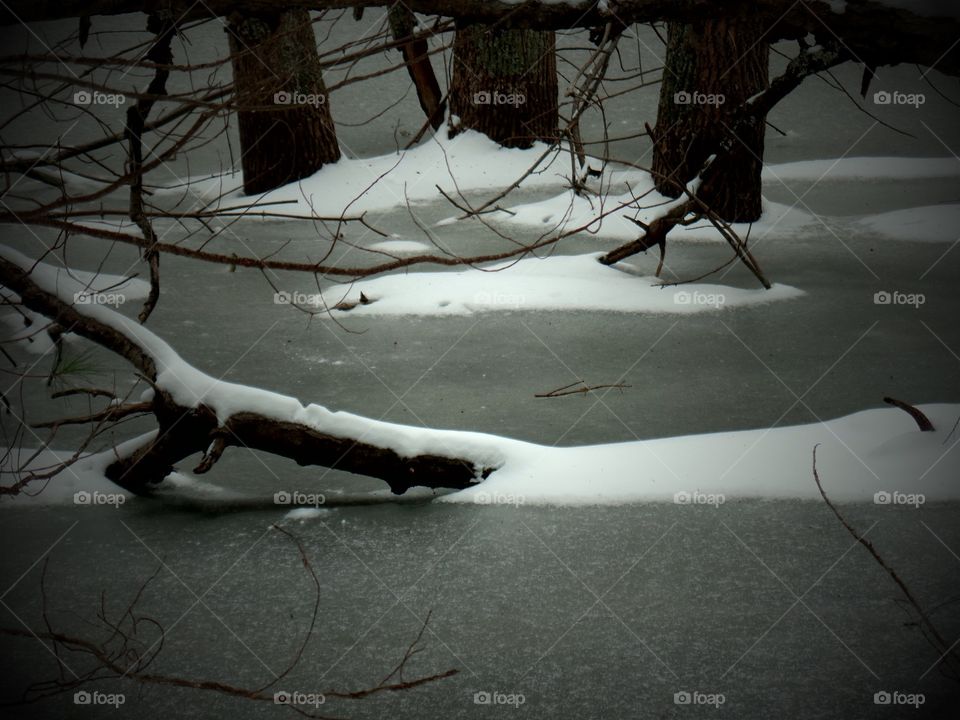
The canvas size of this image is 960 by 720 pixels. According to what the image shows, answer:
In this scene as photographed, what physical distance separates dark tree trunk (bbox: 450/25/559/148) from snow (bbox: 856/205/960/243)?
2709 mm

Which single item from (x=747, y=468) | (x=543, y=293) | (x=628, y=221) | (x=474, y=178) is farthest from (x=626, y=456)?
(x=474, y=178)

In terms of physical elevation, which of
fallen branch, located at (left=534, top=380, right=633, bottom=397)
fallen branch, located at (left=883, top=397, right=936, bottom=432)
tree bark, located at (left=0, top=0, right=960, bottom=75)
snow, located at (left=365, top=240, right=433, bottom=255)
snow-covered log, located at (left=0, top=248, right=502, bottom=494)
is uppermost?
tree bark, located at (left=0, top=0, right=960, bottom=75)

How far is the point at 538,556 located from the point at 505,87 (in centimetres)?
632

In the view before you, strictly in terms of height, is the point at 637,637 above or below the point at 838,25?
below

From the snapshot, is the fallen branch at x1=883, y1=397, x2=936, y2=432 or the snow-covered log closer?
the snow-covered log

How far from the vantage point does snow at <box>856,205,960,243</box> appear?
669 centimetres

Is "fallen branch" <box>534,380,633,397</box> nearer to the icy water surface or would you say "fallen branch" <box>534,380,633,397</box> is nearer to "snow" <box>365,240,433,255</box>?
the icy water surface

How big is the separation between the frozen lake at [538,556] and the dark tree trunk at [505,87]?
3.64 metres

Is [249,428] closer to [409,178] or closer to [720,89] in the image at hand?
[720,89]

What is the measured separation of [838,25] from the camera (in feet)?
7.66

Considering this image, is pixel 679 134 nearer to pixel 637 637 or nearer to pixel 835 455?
pixel 835 455

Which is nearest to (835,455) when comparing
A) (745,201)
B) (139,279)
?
(745,201)

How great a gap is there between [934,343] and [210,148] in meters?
7.86

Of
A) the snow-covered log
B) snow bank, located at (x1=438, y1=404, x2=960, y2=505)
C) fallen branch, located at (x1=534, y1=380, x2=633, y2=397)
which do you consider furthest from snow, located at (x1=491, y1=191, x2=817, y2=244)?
the snow-covered log
